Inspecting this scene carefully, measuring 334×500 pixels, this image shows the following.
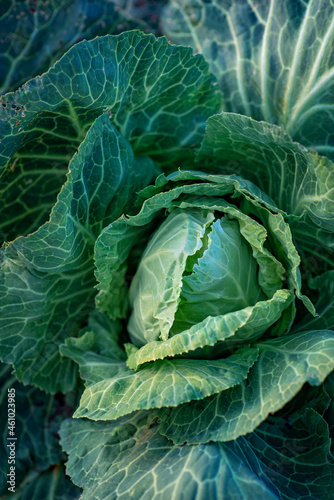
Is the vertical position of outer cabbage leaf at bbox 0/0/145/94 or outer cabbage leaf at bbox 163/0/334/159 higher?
outer cabbage leaf at bbox 0/0/145/94

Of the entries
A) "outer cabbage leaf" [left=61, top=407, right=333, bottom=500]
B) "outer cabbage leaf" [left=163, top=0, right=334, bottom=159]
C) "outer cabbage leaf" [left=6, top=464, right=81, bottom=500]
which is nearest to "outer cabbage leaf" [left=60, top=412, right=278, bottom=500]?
"outer cabbage leaf" [left=61, top=407, right=333, bottom=500]

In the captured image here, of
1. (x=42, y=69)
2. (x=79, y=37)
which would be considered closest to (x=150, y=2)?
(x=79, y=37)

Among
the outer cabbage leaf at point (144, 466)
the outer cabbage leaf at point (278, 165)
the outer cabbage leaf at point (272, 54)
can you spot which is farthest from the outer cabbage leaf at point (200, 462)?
the outer cabbage leaf at point (272, 54)

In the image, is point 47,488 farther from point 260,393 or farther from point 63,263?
point 260,393

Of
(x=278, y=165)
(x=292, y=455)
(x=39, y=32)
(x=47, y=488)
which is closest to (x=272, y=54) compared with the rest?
(x=278, y=165)

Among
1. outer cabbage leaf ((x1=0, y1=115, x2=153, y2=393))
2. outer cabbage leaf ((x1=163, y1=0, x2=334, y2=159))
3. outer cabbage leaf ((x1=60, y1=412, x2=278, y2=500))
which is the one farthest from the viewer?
outer cabbage leaf ((x1=163, y1=0, x2=334, y2=159))

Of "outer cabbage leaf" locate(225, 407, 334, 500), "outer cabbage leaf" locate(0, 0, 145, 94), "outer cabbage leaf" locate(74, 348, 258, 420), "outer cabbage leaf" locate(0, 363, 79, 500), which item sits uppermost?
"outer cabbage leaf" locate(0, 0, 145, 94)

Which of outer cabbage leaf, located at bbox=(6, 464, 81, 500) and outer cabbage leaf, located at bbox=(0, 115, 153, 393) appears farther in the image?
outer cabbage leaf, located at bbox=(6, 464, 81, 500)

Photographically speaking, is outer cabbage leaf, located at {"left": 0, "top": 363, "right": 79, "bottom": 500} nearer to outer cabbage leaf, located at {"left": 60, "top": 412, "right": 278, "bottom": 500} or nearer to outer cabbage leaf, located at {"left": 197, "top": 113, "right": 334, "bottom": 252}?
outer cabbage leaf, located at {"left": 60, "top": 412, "right": 278, "bottom": 500}
